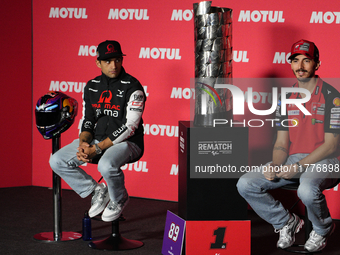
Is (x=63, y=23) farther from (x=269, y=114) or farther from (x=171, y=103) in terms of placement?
(x=269, y=114)

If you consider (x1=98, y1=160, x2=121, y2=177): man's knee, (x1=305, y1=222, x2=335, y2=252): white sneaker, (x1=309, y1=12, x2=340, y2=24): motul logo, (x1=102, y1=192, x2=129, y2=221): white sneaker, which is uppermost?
(x1=309, y1=12, x2=340, y2=24): motul logo

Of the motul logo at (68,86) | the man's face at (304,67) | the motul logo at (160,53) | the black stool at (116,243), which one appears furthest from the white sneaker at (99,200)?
the motul logo at (68,86)

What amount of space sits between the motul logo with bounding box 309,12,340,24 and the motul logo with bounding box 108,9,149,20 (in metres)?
1.52

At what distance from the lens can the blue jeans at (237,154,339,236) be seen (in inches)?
104

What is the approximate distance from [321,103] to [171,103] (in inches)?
68.3

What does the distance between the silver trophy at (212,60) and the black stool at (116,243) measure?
950mm

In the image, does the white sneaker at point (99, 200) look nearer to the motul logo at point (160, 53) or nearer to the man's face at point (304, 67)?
the man's face at point (304, 67)

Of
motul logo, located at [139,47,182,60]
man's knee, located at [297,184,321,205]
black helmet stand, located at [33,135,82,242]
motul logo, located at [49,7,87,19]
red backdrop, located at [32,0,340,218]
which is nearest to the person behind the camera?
man's knee, located at [297,184,321,205]

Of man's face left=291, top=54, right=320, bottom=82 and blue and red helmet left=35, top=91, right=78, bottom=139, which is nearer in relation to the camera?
man's face left=291, top=54, right=320, bottom=82

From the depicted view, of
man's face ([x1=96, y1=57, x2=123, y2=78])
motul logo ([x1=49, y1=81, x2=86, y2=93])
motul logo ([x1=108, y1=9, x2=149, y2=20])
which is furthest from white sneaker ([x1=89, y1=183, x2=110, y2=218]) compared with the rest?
motul logo ([x1=108, y1=9, x2=149, y2=20])

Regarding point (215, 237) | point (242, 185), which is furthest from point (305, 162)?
point (215, 237)

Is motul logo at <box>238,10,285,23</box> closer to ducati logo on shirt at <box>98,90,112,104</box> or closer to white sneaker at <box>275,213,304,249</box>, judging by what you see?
ducati logo on shirt at <box>98,90,112,104</box>

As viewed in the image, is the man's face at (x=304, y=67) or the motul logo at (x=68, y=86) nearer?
the man's face at (x=304, y=67)

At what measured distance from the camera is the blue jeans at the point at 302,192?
2.64 m
